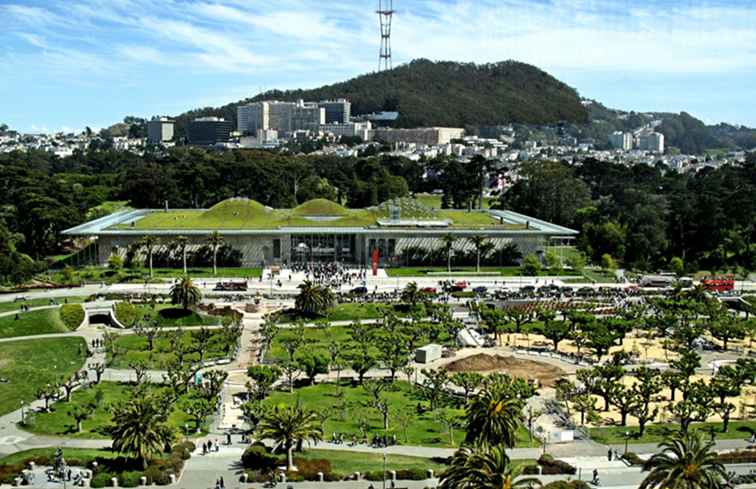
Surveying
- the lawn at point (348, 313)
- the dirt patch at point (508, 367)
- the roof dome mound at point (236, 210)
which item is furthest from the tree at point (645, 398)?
the roof dome mound at point (236, 210)

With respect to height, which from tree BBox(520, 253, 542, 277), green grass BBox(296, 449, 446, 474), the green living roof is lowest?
green grass BBox(296, 449, 446, 474)

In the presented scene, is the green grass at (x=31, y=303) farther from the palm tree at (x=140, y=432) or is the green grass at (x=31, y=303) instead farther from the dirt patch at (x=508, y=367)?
the dirt patch at (x=508, y=367)

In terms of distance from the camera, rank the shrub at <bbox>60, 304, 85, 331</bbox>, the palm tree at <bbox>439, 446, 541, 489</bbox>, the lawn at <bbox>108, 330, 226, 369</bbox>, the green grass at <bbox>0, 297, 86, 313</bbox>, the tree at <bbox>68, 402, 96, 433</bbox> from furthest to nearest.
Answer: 1. the green grass at <bbox>0, 297, 86, 313</bbox>
2. the shrub at <bbox>60, 304, 85, 331</bbox>
3. the lawn at <bbox>108, 330, 226, 369</bbox>
4. the tree at <bbox>68, 402, 96, 433</bbox>
5. the palm tree at <bbox>439, 446, 541, 489</bbox>

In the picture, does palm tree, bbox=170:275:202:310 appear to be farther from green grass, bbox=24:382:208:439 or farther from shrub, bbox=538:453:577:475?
shrub, bbox=538:453:577:475

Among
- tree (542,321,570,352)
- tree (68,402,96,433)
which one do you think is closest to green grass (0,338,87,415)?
tree (68,402,96,433)

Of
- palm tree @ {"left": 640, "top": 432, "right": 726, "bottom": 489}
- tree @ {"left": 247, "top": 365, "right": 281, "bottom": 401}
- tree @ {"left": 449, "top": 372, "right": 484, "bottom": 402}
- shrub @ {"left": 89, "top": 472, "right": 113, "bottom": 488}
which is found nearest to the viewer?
palm tree @ {"left": 640, "top": 432, "right": 726, "bottom": 489}

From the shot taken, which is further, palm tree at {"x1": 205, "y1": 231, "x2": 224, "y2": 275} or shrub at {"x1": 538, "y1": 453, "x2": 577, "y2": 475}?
palm tree at {"x1": 205, "y1": 231, "x2": 224, "y2": 275}

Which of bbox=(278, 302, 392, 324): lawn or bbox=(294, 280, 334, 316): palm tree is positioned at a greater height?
bbox=(294, 280, 334, 316): palm tree

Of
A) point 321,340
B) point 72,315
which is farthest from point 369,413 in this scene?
point 72,315
